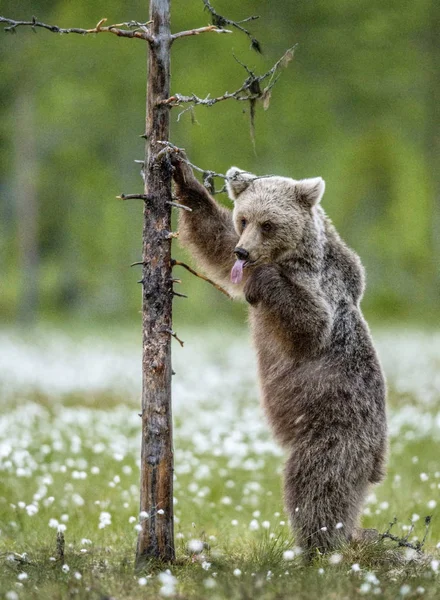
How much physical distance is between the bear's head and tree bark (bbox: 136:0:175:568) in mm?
755

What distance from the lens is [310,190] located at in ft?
20.5

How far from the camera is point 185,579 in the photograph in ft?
16.5

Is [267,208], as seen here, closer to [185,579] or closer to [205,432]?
[185,579]

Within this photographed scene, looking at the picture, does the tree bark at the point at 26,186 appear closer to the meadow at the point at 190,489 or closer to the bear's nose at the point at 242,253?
Answer: the meadow at the point at 190,489

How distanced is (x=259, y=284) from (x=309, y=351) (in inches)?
24.6

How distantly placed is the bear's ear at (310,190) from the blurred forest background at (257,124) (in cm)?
1466

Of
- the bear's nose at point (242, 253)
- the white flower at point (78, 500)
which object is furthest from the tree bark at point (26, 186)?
the bear's nose at point (242, 253)

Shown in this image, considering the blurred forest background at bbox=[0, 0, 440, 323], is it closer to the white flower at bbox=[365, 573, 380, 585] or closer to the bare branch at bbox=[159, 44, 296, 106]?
the bare branch at bbox=[159, 44, 296, 106]

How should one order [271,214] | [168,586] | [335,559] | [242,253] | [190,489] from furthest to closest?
1. [190,489]
2. [271,214]
3. [242,253]
4. [335,559]
5. [168,586]

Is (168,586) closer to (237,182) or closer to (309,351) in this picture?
(309,351)

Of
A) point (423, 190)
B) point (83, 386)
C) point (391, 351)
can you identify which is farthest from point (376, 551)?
point (423, 190)

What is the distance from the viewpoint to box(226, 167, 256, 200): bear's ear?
20.8 feet

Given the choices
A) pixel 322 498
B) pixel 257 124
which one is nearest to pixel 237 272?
pixel 322 498

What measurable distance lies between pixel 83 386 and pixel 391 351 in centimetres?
675
